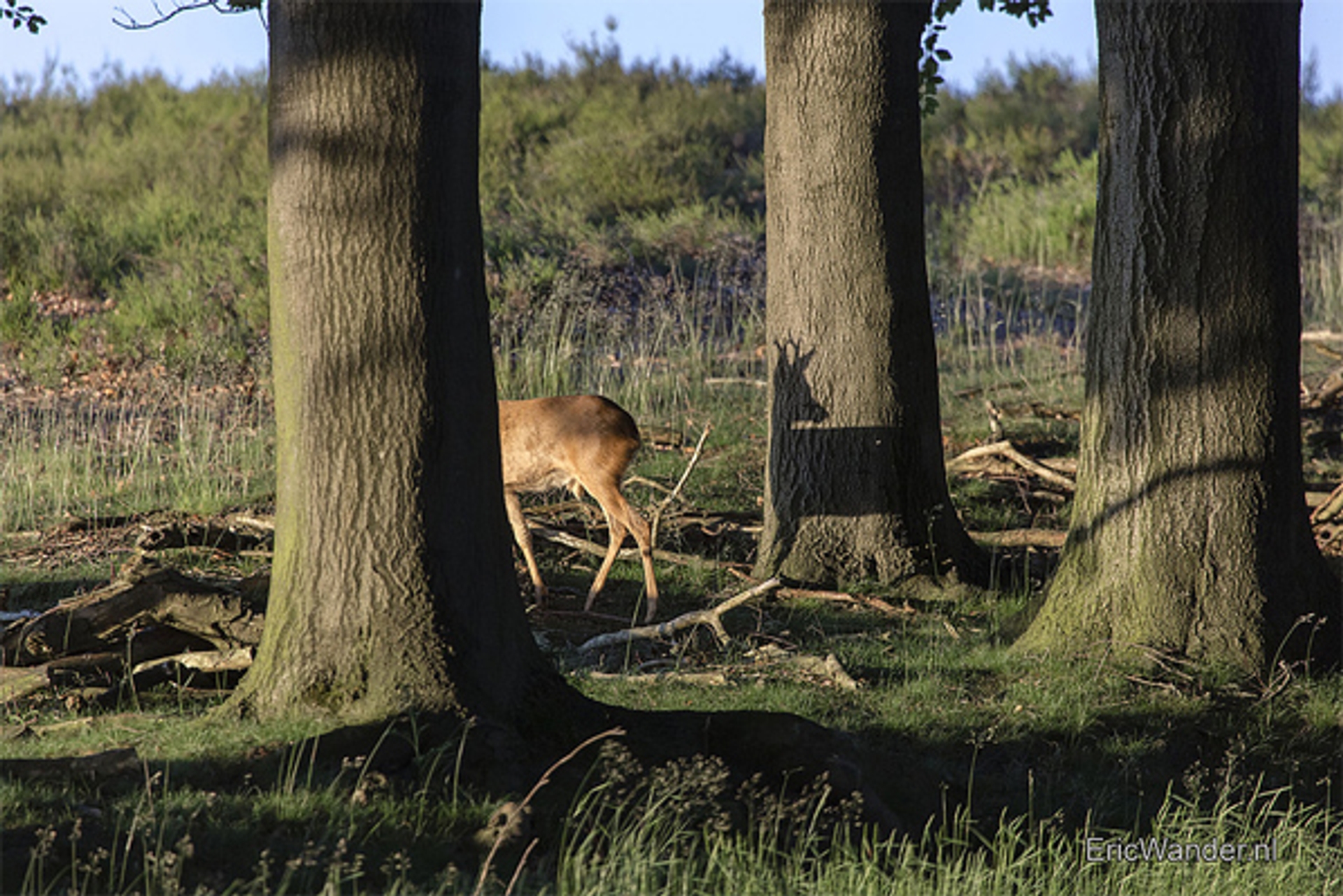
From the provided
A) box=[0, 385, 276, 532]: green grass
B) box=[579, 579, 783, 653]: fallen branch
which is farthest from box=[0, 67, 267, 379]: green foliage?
box=[579, 579, 783, 653]: fallen branch

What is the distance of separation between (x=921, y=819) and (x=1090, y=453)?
2505mm

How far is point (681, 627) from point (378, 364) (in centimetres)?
251

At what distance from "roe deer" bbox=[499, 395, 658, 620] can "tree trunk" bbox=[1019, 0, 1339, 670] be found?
243cm

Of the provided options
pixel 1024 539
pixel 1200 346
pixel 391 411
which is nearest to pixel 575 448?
pixel 1024 539

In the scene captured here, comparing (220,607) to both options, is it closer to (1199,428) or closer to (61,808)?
(61,808)

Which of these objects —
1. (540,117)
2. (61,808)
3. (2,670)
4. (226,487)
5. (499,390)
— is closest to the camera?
(61,808)

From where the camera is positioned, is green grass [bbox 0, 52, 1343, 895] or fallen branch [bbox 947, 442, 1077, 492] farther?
fallen branch [bbox 947, 442, 1077, 492]

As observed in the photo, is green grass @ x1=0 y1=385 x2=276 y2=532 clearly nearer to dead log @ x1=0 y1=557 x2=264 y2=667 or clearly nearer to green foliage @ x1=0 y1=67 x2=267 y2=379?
green foliage @ x1=0 y1=67 x2=267 y2=379

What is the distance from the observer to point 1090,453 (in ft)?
22.1

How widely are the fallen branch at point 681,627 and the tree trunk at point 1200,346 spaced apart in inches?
53.1

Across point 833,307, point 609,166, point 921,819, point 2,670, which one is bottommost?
point 921,819

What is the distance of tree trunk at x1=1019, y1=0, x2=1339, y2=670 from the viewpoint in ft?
20.7

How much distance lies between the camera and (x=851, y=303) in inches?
315

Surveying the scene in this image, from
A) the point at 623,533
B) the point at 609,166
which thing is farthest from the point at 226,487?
the point at 609,166
